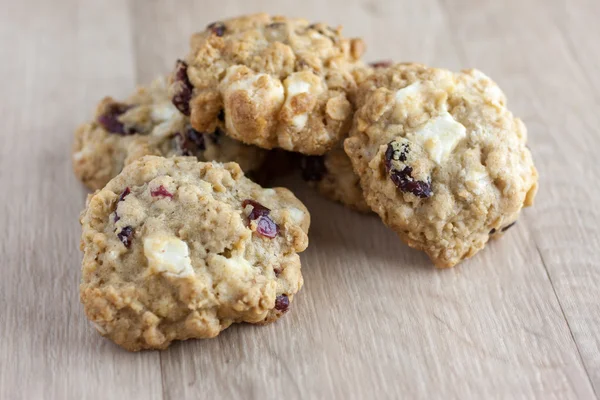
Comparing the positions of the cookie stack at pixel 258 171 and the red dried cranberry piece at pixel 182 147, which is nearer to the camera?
the cookie stack at pixel 258 171

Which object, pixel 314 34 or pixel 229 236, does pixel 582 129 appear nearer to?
pixel 314 34

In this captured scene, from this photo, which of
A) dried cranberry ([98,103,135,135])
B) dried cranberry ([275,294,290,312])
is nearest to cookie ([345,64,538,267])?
dried cranberry ([275,294,290,312])

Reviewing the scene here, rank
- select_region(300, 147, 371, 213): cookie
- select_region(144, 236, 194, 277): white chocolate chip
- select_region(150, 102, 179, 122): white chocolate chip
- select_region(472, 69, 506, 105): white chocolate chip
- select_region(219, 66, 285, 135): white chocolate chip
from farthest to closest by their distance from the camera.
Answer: select_region(150, 102, 179, 122): white chocolate chip
select_region(300, 147, 371, 213): cookie
select_region(472, 69, 506, 105): white chocolate chip
select_region(219, 66, 285, 135): white chocolate chip
select_region(144, 236, 194, 277): white chocolate chip

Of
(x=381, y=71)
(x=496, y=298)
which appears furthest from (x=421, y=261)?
(x=381, y=71)

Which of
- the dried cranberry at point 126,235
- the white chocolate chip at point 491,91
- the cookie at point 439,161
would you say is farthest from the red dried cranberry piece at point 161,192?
the white chocolate chip at point 491,91

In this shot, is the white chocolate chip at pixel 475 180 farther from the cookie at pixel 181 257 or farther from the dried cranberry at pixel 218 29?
the dried cranberry at pixel 218 29

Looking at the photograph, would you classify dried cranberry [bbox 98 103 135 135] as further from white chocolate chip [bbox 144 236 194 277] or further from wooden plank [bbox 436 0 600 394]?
wooden plank [bbox 436 0 600 394]

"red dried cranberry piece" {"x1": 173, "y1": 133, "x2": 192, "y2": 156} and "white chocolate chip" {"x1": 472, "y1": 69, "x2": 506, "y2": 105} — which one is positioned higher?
"white chocolate chip" {"x1": 472, "y1": 69, "x2": 506, "y2": 105}
